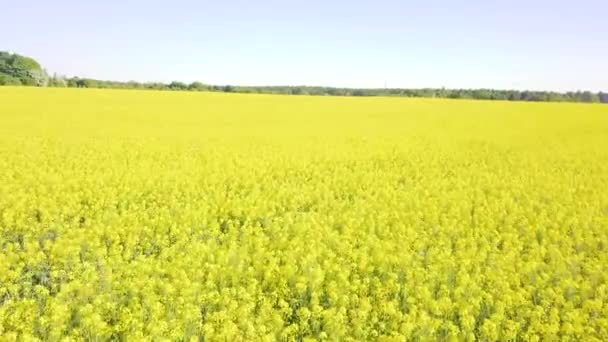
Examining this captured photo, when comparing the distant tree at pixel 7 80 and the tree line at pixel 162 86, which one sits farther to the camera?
the tree line at pixel 162 86

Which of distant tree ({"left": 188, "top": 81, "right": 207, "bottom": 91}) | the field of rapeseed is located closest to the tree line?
distant tree ({"left": 188, "top": 81, "right": 207, "bottom": 91})

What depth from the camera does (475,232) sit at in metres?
8.78

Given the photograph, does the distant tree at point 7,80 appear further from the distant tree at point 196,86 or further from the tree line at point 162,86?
the distant tree at point 196,86

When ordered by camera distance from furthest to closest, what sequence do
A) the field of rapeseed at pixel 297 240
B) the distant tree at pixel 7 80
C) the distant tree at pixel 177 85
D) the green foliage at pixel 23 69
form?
the distant tree at pixel 177 85
the green foliage at pixel 23 69
the distant tree at pixel 7 80
the field of rapeseed at pixel 297 240

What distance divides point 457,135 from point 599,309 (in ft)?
63.6

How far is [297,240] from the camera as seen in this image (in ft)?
25.8

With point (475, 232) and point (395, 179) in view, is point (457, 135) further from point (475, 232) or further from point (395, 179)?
point (475, 232)

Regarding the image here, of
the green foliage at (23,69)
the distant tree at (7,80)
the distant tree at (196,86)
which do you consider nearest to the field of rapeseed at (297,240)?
the distant tree at (7,80)

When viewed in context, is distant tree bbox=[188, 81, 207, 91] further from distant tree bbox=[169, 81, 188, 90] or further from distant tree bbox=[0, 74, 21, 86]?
distant tree bbox=[0, 74, 21, 86]

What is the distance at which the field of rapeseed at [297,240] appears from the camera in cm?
539

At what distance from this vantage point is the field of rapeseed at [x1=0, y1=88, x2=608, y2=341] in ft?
17.7

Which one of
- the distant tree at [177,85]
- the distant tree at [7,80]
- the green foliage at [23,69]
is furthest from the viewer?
the distant tree at [177,85]

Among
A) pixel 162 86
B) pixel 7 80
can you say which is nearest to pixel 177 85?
pixel 162 86

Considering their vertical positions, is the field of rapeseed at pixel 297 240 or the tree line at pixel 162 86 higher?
the tree line at pixel 162 86
